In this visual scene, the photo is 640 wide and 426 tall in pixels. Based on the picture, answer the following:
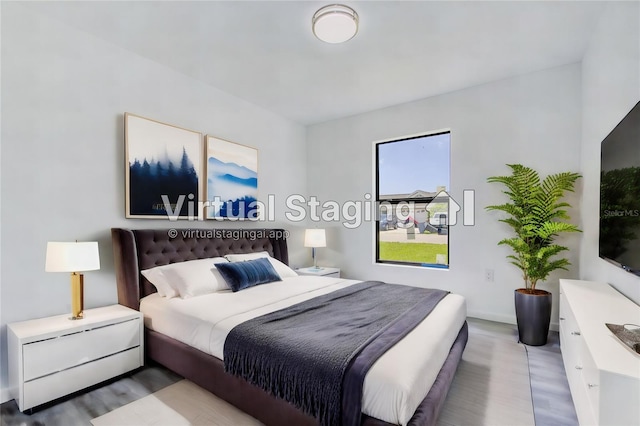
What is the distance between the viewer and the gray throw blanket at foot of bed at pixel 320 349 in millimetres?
1374

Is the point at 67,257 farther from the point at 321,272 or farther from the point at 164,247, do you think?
the point at 321,272

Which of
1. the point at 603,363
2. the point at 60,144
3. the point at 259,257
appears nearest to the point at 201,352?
the point at 259,257

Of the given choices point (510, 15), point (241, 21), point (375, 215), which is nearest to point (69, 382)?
point (241, 21)

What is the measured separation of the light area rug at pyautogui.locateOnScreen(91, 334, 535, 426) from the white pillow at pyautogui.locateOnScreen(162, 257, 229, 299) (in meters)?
0.70

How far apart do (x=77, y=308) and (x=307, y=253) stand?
10.3ft

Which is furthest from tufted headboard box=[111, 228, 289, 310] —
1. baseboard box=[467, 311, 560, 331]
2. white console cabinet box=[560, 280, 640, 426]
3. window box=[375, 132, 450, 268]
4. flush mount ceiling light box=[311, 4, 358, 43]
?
white console cabinet box=[560, 280, 640, 426]

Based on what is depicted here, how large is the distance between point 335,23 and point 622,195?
84.7 inches

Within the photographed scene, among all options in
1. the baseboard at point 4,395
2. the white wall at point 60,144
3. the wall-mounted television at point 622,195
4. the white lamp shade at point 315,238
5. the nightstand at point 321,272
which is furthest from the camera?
the white lamp shade at point 315,238

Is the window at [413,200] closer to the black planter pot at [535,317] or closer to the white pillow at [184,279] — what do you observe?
the black planter pot at [535,317]

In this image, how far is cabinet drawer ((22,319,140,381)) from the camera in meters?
1.88

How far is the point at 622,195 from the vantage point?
5.51 feet

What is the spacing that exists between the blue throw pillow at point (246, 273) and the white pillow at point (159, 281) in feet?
1.49

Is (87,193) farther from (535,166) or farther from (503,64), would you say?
(535,166)

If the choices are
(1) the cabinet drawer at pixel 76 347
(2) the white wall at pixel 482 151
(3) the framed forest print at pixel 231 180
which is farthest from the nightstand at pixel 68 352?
(2) the white wall at pixel 482 151
